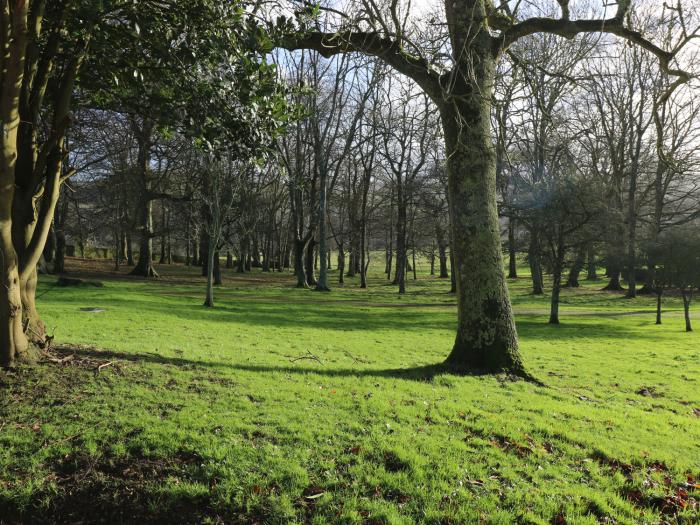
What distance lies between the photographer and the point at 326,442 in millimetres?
4543

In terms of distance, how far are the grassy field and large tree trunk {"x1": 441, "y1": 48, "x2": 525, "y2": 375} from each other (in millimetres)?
679

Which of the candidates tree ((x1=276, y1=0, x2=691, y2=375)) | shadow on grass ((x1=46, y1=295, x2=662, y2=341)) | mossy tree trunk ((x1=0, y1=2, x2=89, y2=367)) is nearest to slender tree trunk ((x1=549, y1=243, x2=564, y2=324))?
shadow on grass ((x1=46, y1=295, x2=662, y2=341))

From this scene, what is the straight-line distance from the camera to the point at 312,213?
35125 millimetres

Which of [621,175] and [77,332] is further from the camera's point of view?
[621,175]

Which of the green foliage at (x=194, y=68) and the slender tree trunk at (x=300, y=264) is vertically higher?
the green foliage at (x=194, y=68)

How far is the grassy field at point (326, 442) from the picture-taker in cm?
367

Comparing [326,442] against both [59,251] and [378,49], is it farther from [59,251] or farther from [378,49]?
[59,251]

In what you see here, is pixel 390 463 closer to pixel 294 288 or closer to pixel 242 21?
pixel 242 21

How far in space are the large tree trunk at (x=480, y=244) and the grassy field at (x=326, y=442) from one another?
68 cm

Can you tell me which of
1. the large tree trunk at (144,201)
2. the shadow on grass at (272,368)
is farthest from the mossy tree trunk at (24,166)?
the large tree trunk at (144,201)

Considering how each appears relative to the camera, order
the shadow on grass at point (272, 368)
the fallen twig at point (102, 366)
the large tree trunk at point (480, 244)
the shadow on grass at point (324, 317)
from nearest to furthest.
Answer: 1. the fallen twig at point (102, 366)
2. the shadow on grass at point (272, 368)
3. the large tree trunk at point (480, 244)
4. the shadow on grass at point (324, 317)

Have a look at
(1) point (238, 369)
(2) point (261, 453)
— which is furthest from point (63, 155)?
(2) point (261, 453)

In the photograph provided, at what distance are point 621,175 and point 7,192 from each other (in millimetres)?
35939

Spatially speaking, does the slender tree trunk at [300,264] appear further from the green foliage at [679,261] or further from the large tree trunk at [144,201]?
the green foliage at [679,261]
